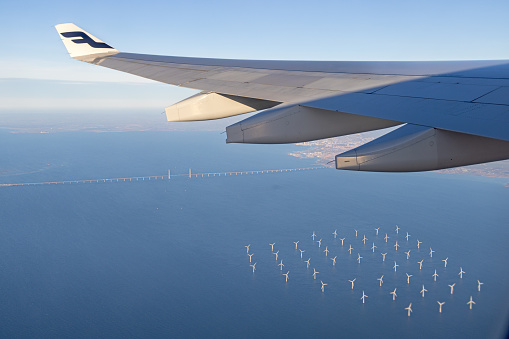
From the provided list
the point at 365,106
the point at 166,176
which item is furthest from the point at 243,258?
the point at 166,176

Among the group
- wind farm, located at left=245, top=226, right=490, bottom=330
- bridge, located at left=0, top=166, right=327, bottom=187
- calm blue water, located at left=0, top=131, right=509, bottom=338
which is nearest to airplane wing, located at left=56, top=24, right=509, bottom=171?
calm blue water, located at left=0, top=131, right=509, bottom=338

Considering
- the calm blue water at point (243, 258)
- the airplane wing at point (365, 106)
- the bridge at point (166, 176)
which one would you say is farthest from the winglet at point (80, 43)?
the bridge at point (166, 176)


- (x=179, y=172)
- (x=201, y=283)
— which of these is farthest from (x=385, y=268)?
(x=179, y=172)

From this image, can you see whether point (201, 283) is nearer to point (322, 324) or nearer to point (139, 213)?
point (322, 324)

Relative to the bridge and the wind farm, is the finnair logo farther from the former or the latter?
the bridge

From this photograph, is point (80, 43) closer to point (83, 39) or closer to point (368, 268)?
point (83, 39)
